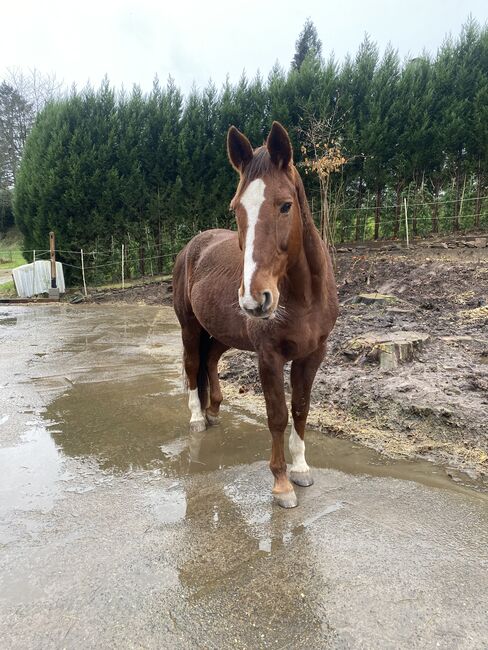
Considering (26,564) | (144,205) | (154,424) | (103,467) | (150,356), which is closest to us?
(26,564)

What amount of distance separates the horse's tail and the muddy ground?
2.06 ft

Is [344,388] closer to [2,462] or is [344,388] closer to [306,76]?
[2,462]

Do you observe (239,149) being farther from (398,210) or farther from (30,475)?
(398,210)

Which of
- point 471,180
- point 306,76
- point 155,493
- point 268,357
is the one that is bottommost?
point 155,493

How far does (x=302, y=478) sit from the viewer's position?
277 cm

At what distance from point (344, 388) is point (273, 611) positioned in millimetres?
2536

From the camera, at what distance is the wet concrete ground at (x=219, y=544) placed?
1655 mm

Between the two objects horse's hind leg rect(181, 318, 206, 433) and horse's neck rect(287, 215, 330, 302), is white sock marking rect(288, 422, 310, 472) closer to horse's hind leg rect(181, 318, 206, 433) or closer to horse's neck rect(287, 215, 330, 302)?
horse's neck rect(287, 215, 330, 302)

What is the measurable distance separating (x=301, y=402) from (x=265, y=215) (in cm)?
136

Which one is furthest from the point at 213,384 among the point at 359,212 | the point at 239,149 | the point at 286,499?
the point at 359,212

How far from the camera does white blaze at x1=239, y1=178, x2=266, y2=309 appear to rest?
194 centimetres

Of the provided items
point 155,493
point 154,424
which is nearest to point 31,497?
point 155,493

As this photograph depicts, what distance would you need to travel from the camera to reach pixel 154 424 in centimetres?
385

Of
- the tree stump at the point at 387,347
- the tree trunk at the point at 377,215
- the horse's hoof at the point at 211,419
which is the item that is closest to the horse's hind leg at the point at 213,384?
the horse's hoof at the point at 211,419
